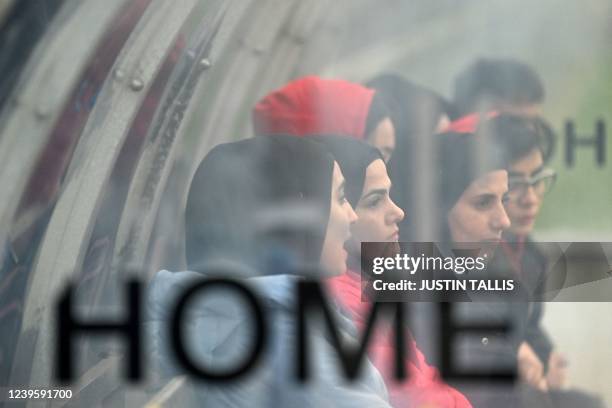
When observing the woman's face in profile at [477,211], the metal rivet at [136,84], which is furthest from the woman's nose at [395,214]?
the metal rivet at [136,84]

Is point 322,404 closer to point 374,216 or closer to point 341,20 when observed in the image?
point 374,216

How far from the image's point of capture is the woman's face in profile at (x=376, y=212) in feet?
9.11

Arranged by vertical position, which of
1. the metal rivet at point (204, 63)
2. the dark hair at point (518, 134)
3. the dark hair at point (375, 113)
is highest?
the metal rivet at point (204, 63)

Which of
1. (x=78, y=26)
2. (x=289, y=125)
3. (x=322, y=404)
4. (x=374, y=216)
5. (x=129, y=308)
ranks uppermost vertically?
(x=78, y=26)

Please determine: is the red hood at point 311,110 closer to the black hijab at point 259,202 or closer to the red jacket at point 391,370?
the black hijab at point 259,202

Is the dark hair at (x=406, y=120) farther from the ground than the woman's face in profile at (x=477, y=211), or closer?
farther from the ground

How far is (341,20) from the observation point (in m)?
2.78

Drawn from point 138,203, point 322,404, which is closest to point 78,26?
point 138,203

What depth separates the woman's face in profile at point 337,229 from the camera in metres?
2.78

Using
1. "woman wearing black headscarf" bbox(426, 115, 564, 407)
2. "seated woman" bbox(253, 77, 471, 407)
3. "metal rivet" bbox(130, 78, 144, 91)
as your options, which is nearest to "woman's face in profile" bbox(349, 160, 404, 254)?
"seated woman" bbox(253, 77, 471, 407)

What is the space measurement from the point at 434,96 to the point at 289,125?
1.07ft

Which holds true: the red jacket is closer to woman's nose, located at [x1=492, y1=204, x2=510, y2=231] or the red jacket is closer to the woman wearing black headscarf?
the woman wearing black headscarf

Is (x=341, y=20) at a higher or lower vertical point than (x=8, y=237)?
higher

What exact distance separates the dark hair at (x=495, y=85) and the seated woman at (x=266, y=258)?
1.06 feet
